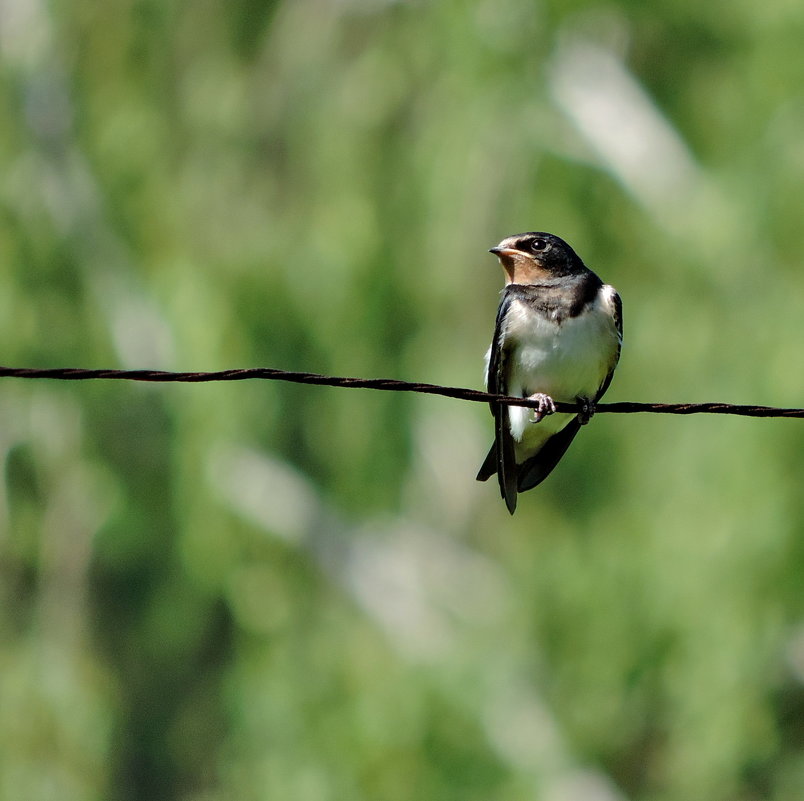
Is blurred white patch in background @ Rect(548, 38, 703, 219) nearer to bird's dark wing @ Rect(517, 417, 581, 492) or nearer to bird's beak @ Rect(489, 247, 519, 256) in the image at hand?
bird's beak @ Rect(489, 247, 519, 256)

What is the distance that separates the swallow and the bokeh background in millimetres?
2327

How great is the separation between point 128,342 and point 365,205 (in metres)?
1.69

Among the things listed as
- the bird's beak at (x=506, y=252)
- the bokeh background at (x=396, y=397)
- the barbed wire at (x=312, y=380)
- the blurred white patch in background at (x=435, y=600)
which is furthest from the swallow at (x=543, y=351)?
the blurred white patch in background at (x=435, y=600)

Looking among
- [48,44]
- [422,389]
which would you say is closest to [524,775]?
[48,44]

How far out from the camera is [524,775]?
9.06 metres

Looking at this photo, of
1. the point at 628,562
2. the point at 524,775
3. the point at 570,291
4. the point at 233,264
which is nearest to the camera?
the point at 570,291

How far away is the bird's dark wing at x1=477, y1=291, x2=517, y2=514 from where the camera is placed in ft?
16.1

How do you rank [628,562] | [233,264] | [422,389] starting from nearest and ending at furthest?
[422,389]
[628,562]
[233,264]

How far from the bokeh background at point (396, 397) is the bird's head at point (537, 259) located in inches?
90.6

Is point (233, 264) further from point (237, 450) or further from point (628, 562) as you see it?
point (628, 562)

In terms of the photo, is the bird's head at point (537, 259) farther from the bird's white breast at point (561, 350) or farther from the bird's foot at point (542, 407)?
the bird's foot at point (542, 407)

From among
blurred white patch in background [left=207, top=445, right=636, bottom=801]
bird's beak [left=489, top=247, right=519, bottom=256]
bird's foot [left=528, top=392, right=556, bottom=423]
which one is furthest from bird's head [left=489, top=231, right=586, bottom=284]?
blurred white patch in background [left=207, top=445, right=636, bottom=801]

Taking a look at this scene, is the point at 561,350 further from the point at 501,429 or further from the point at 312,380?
the point at 312,380

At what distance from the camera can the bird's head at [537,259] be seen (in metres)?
5.32
